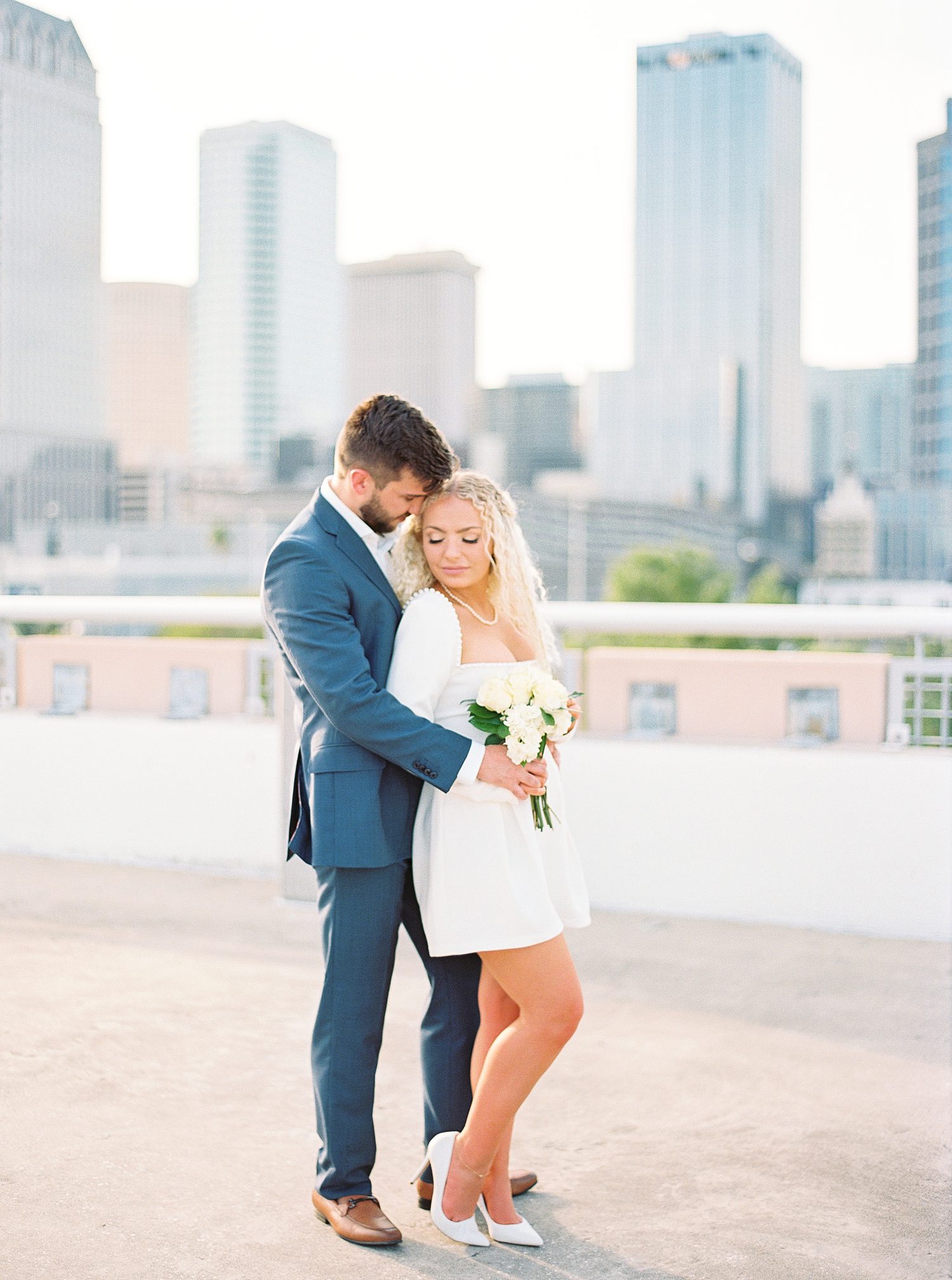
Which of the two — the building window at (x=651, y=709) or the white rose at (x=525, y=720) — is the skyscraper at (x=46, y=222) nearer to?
the building window at (x=651, y=709)

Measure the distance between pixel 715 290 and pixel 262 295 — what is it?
176ft

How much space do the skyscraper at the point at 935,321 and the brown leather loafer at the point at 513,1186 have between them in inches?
5364

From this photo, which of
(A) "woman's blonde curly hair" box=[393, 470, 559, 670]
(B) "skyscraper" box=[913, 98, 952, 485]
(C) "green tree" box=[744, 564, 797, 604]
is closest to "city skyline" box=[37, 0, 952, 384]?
(B) "skyscraper" box=[913, 98, 952, 485]

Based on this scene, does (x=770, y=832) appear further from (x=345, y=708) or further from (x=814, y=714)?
(x=345, y=708)

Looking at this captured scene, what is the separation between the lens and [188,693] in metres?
5.44

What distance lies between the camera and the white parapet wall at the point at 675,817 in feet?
14.7

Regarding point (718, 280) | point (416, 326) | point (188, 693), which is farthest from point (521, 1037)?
point (416, 326)

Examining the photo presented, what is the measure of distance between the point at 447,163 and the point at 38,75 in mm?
39225

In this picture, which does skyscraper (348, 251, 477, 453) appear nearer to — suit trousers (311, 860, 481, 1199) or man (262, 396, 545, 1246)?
man (262, 396, 545, 1246)

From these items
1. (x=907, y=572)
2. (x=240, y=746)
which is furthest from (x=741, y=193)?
(x=240, y=746)

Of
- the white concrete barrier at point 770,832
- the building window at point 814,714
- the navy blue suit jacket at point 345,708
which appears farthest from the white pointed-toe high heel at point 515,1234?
the building window at point 814,714

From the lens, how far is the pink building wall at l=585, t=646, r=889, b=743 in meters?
4.56

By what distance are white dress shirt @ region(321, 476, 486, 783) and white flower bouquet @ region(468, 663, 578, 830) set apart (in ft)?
0.16

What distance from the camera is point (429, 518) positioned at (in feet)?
8.00
